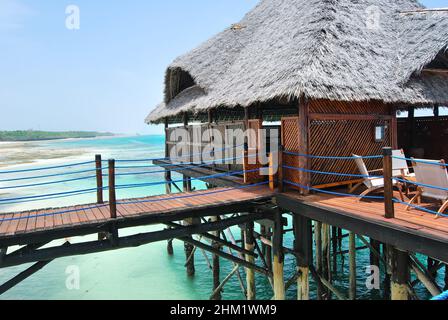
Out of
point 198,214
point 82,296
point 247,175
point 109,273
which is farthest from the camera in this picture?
point 109,273

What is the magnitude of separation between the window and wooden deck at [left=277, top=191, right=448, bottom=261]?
2202mm

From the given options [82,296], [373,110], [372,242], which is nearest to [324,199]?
[373,110]

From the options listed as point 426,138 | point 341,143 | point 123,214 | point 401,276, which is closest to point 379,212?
point 401,276

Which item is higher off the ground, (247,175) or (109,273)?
(247,175)

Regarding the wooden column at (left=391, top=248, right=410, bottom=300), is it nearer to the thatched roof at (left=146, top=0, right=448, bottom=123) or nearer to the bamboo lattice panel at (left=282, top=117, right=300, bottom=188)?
the bamboo lattice panel at (left=282, top=117, right=300, bottom=188)

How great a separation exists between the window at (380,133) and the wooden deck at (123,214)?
111 inches

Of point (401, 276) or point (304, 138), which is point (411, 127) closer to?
point (304, 138)

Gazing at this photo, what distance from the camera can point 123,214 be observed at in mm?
5555

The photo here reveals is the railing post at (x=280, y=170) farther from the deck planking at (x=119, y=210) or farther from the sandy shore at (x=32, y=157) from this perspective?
the sandy shore at (x=32, y=157)

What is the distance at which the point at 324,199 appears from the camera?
621cm

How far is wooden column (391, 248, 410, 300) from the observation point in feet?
16.9
